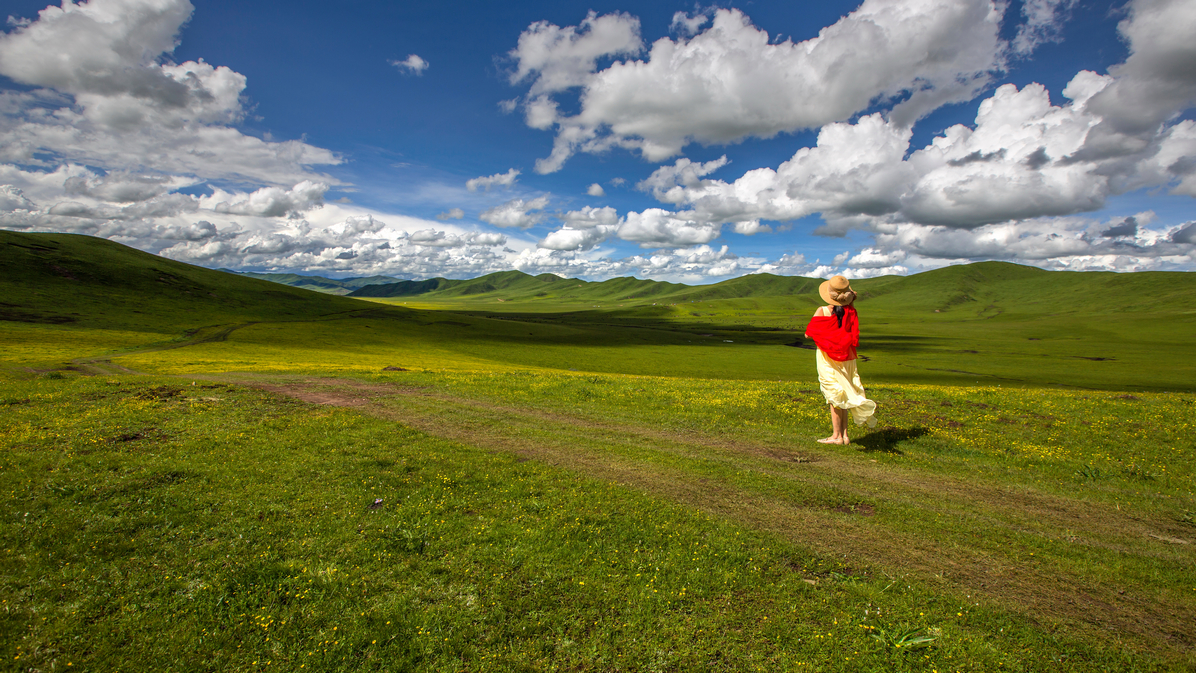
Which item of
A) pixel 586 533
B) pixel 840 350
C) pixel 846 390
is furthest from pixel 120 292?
pixel 846 390

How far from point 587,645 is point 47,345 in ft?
288

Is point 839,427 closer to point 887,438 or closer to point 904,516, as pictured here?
point 887,438

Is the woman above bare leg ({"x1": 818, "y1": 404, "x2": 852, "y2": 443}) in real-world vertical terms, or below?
above

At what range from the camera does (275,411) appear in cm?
1994

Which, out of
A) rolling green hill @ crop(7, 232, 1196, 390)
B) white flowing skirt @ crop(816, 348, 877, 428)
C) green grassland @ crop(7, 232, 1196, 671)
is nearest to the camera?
green grassland @ crop(7, 232, 1196, 671)

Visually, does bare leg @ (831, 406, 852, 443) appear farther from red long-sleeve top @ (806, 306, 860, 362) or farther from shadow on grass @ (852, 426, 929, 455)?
red long-sleeve top @ (806, 306, 860, 362)

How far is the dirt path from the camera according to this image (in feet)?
27.4

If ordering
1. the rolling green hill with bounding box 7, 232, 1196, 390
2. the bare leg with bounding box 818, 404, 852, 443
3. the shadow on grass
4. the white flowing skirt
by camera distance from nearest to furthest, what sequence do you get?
the white flowing skirt
the shadow on grass
the bare leg with bounding box 818, 404, 852, 443
the rolling green hill with bounding box 7, 232, 1196, 390

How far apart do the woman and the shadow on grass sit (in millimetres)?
1437

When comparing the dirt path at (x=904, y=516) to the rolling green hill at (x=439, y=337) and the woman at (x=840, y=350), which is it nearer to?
the woman at (x=840, y=350)

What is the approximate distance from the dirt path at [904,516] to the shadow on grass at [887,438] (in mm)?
1994

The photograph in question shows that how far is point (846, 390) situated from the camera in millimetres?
16969

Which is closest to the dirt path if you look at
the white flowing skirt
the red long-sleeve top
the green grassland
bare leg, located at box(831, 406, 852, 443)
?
the green grassland

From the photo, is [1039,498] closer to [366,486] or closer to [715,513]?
[715,513]
